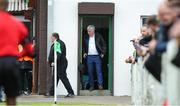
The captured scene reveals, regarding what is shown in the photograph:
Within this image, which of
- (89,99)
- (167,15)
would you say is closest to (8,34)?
(167,15)

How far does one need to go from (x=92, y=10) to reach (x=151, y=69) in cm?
1416

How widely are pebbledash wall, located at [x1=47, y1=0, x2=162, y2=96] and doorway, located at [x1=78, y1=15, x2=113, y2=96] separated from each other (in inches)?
5.5

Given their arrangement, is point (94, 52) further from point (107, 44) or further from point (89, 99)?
point (89, 99)

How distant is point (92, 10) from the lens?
78.5 ft

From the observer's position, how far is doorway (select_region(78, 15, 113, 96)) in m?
24.2

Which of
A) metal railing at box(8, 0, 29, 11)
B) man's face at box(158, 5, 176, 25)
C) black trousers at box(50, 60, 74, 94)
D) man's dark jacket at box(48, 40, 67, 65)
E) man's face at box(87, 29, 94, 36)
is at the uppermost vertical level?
metal railing at box(8, 0, 29, 11)

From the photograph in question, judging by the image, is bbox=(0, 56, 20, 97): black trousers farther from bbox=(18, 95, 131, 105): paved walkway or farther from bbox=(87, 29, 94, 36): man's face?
bbox=(87, 29, 94, 36): man's face

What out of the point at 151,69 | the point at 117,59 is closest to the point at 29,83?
the point at 117,59

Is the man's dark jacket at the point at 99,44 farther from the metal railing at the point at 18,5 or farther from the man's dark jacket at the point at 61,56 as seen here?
the metal railing at the point at 18,5

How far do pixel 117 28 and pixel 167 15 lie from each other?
51.3ft

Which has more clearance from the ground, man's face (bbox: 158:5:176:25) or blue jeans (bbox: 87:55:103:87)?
man's face (bbox: 158:5:176:25)

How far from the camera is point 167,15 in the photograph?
876cm

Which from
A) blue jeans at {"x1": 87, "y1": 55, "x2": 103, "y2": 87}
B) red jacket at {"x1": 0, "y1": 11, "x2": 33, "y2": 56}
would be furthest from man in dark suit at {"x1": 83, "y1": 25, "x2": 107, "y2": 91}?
red jacket at {"x1": 0, "y1": 11, "x2": 33, "y2": 56}

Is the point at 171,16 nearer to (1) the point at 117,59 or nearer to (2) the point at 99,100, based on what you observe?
(2) the point at 99,100
